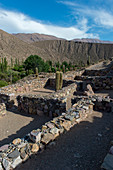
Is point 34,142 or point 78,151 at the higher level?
point 34,142

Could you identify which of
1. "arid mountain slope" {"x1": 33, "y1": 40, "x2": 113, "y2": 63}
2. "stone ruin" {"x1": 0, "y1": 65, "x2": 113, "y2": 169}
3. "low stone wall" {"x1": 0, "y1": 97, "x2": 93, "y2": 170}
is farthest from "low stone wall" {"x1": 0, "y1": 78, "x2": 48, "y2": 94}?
"arid mountain slope" {"x1": 33, "y1": 40, "x2": 113, "y2": 63}

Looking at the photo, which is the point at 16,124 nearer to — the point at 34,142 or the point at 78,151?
the point at 34,142

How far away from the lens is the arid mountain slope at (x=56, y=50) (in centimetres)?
6165

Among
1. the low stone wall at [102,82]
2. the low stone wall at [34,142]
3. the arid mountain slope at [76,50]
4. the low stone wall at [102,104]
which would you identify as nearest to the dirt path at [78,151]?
the low stone wall at [34,142]

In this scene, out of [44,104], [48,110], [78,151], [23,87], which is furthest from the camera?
[23,87]

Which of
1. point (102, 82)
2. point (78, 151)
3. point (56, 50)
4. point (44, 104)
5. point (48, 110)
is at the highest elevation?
point (56, 50)

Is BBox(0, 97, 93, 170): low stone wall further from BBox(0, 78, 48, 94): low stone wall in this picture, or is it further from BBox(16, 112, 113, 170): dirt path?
BBox(0, 78, 48, 94): low stone wall

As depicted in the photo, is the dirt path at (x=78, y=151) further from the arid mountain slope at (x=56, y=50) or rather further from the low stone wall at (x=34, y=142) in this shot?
the arid mountain slope at (x=56, y=50)

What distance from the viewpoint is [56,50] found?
292 ft

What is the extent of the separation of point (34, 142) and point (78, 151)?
1.11 meters

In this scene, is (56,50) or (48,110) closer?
(48,110)

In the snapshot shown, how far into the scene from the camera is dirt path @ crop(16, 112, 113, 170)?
9.59 feet

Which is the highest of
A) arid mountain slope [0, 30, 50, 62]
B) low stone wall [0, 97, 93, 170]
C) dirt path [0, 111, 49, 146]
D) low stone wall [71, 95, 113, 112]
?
arid mountain slope [0, 30, 50, 62]

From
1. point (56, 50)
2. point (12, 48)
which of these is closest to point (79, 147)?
point (12, 48)
